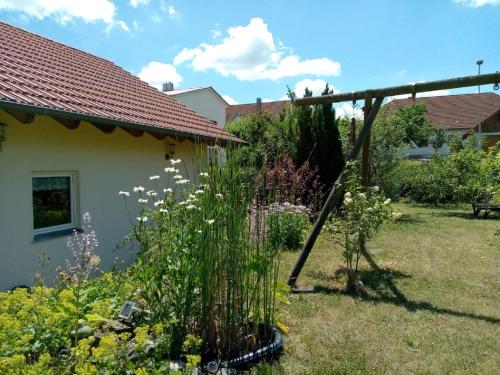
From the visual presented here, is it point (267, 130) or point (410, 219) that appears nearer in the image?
point (410, 219)

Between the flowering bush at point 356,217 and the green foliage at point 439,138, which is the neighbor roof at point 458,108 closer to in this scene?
the green foliage at point 439,138

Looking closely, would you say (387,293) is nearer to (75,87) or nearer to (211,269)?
(211,269)

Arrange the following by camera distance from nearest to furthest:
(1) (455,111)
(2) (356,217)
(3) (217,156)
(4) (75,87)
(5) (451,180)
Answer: (3) (217,156)
(2) (356,217)
(4) (75,87)
(5) (451,180)
(1) (455,111)

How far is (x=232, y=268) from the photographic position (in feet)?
10.4

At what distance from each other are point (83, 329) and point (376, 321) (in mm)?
2930

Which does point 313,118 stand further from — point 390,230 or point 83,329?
point 83,329

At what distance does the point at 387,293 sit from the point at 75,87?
230 inches

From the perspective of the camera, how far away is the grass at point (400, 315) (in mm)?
3289

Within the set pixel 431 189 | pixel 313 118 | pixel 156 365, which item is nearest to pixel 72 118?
pixel 156 365

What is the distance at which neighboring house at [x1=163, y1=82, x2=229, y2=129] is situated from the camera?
28.8 meters

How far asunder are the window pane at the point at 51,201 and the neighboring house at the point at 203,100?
22762 mm

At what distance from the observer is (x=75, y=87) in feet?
21.7

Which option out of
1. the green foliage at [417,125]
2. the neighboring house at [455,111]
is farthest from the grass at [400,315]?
the neighboring house at [455,111]

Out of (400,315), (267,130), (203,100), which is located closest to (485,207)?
(267,130)
